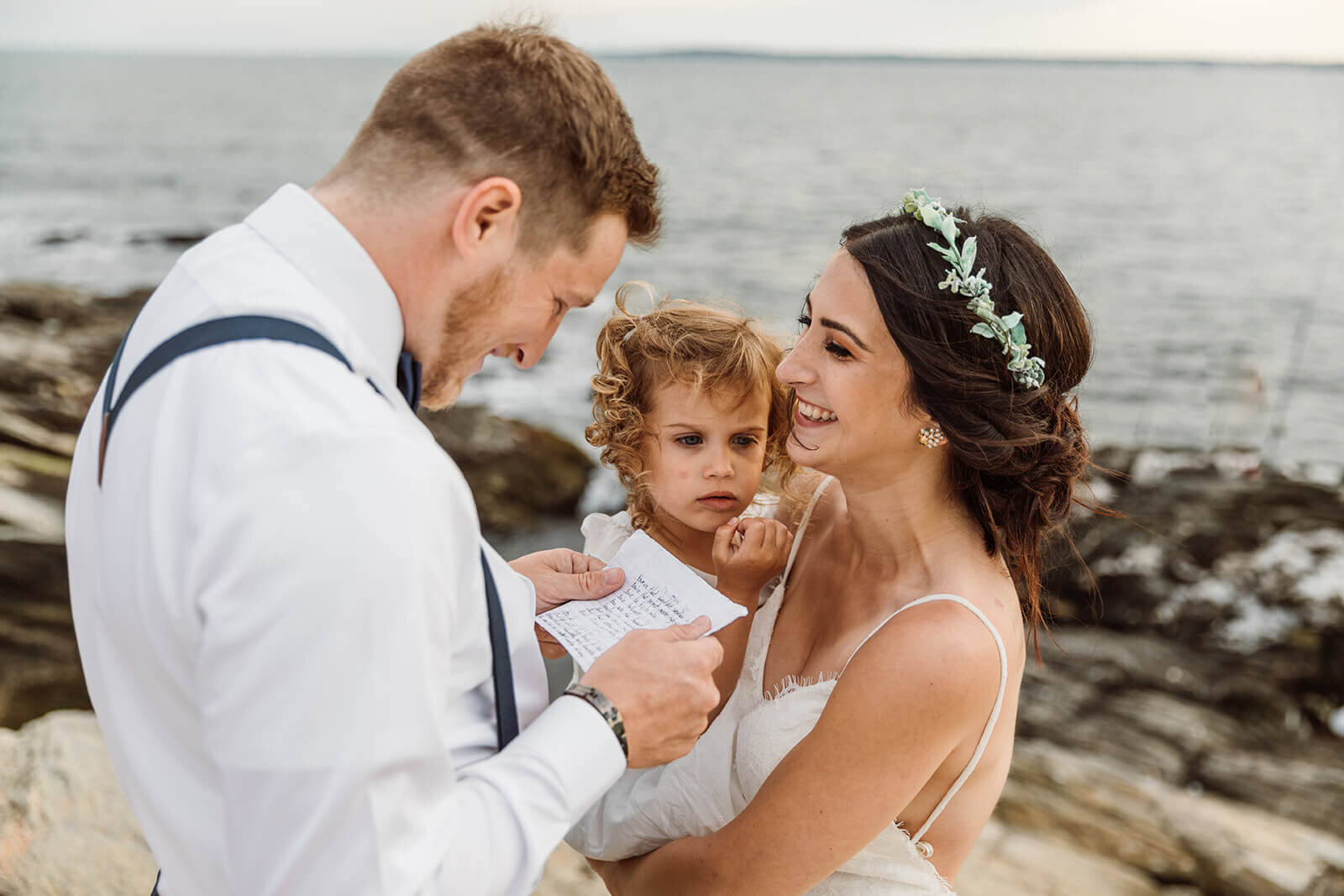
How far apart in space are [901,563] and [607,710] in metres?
1.14

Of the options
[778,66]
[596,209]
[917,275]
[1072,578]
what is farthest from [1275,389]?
[778,66]

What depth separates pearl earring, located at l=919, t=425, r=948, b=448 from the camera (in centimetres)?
258

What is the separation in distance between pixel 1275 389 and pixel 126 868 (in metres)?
16.6

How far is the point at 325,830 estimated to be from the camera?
4.15 feet

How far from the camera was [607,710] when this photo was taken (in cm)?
169

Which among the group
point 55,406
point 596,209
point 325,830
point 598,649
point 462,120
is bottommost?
point 55,406

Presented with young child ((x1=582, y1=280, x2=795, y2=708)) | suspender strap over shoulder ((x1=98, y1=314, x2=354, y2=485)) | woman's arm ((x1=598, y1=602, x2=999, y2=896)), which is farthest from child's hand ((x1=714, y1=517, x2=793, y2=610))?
suspender strap over shoulder ((x1=98, y1=314, x2=354, y2=485))

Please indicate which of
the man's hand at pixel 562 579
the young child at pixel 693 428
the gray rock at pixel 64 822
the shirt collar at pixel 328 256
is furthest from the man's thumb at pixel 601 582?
the gray rock at pixel 64 822

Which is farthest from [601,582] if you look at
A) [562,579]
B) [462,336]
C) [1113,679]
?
[1113,679]

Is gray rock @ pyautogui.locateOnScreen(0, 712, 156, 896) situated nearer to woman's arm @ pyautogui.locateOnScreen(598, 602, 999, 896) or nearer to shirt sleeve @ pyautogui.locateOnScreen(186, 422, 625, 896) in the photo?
woman's arm @ pyautogui.locateOnScreen(598, 602, 999, 896)

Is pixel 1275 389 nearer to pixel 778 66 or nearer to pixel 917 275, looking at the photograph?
pixel 917 275

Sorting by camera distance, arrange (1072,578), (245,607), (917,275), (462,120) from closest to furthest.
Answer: (245,607), (462,120), (917,275), (1072,578)

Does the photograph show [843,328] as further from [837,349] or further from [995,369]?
[995,369]

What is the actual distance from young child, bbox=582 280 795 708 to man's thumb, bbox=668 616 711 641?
31.9 inches
